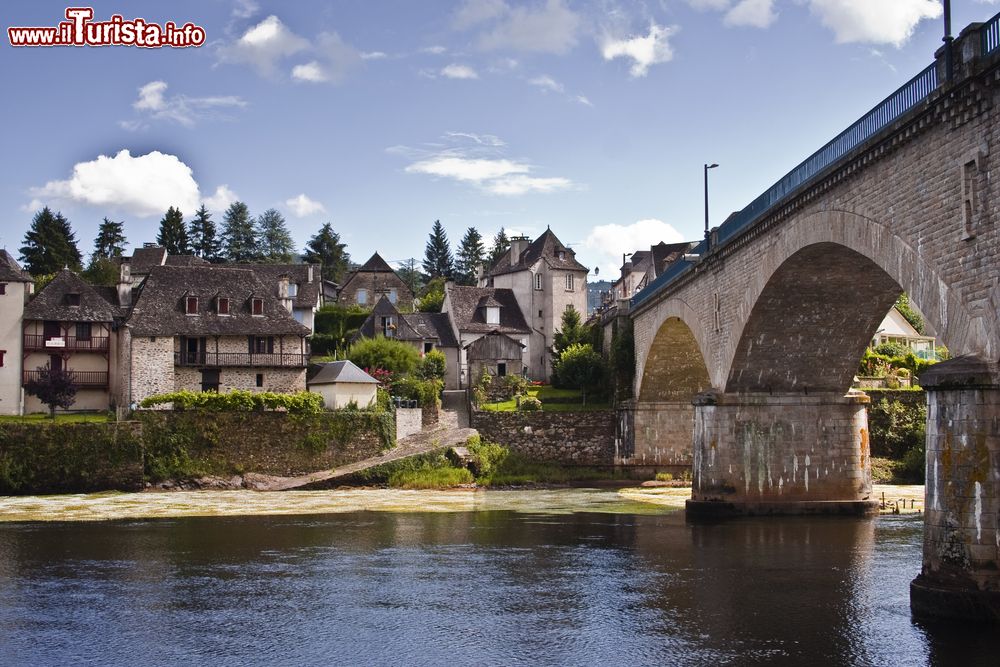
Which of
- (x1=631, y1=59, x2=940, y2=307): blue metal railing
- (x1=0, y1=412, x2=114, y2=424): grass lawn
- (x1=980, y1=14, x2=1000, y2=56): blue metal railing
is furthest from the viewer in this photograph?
(x1=0, y1=412, x2=114, y2=424): grass lawn

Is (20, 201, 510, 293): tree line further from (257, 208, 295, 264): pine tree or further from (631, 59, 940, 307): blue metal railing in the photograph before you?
(631, 59, 940, 307): blue metal railing

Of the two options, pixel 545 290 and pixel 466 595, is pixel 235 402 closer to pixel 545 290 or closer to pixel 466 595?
pixel 466 595

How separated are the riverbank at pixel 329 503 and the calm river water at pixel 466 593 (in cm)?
191

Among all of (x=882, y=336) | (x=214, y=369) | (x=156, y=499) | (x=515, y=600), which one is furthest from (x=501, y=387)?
(x=515, y=600)

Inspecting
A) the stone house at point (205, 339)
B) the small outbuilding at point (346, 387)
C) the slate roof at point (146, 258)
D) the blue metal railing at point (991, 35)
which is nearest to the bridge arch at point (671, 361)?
the small outbuilding at point (346, 387)

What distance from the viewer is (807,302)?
98.6ft

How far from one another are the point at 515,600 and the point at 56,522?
62.3 feet

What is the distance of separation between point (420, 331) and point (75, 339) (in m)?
22.7

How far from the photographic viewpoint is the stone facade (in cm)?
5106

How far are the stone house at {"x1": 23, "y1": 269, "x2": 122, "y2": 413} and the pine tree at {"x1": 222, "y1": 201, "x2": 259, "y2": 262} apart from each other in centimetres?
5537

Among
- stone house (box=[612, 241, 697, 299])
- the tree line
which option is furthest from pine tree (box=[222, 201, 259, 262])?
stone house (box=[612, 241, 697, 299])

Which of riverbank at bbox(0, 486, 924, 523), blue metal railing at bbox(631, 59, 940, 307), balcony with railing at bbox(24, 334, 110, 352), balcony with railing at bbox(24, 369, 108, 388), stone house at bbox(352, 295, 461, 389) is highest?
blue metal railing at bbox(631, 59, 940, 307)

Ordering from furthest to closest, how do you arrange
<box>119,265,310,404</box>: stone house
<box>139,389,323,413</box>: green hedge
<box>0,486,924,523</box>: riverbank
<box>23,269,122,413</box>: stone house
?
<box>23,269,122,413</box>: stone house, <box>119,265,310,404</box>: stone house, <box>139,389,323,413</box>: green hedge, <box>0,486,924,523</box>: riverbank

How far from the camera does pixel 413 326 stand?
67562mm
